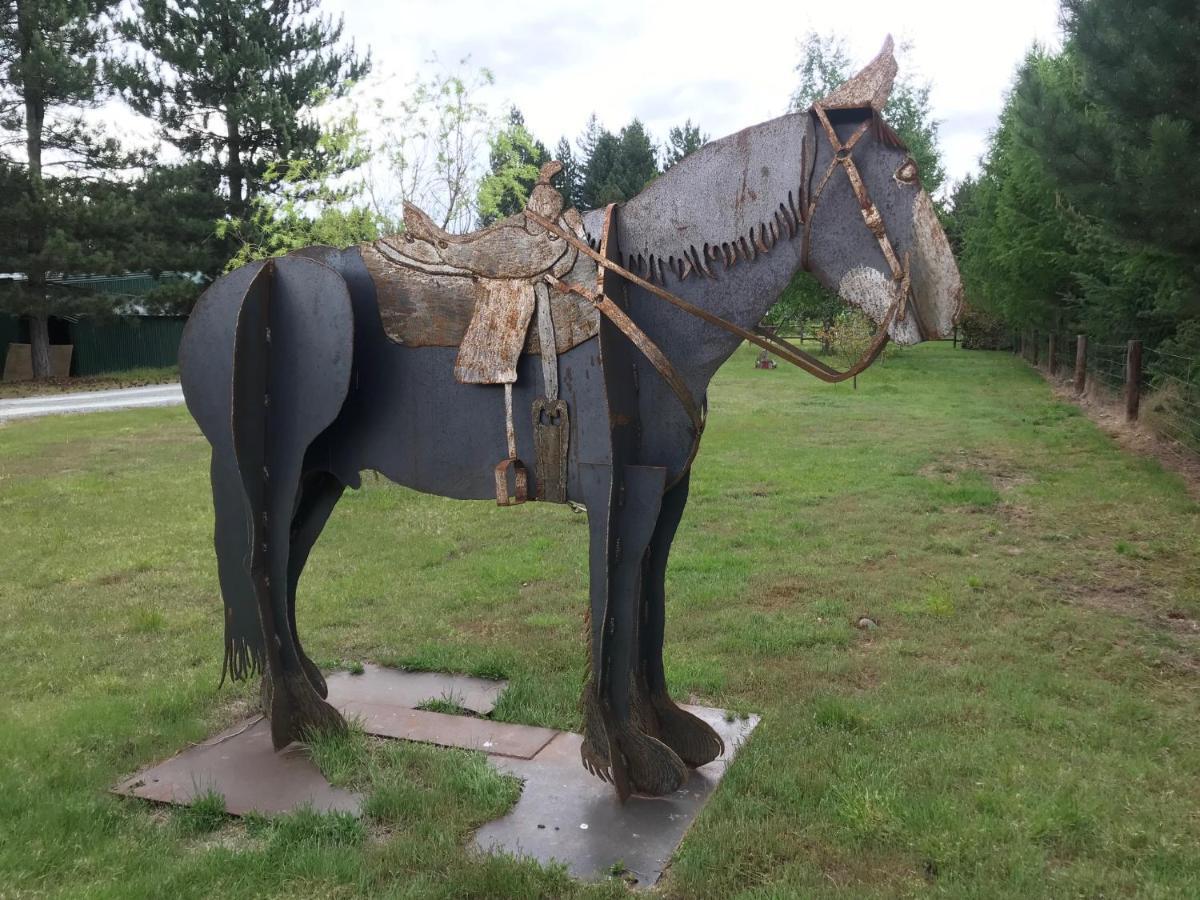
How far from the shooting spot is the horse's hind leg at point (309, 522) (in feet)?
12.6

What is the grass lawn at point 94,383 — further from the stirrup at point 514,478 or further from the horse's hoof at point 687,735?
the horse's hoof at point 687,735

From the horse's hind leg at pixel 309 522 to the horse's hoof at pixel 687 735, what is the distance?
1.51 m

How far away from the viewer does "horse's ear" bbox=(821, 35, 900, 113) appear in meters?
2.69

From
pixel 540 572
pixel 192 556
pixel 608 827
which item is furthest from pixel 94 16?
pixel 608 827

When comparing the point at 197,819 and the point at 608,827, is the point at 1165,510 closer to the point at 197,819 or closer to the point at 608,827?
the point at 608,827

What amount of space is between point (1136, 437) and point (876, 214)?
11.2 meters

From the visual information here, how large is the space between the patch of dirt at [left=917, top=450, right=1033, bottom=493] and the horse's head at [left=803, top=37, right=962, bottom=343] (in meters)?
7.33

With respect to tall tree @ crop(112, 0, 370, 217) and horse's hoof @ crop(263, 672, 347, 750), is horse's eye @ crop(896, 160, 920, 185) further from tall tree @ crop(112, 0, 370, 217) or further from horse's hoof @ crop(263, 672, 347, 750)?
tall tree @ crop(112, 0, 370, 217)

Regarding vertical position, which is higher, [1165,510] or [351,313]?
[351,313]

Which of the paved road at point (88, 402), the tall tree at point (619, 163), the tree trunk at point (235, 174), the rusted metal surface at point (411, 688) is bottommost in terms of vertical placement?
the rusted metal surface at point (411, 688)

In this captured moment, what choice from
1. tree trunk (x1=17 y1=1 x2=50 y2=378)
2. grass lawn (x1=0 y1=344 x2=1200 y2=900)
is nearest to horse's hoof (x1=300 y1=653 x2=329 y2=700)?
grass lawn (x1=0 y1=344 x2=1200 y2=900)

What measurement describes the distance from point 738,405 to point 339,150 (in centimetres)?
888

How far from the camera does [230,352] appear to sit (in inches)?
137

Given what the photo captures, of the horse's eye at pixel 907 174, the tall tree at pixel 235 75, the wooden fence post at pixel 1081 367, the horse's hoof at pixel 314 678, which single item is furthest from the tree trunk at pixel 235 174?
the horse's eye at pixel 907 174
